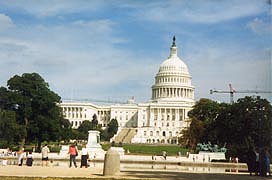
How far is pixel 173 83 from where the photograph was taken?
620 ft

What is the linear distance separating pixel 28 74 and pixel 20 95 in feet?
11.6

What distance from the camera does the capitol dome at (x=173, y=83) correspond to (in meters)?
190

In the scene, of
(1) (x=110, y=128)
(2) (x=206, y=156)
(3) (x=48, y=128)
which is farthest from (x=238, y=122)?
(1) (x=110, y=128)

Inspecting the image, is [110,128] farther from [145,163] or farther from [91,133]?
[145,163]

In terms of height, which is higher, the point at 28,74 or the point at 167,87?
the point at 167,87

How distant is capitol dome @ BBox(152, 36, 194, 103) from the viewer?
18988 centimetres

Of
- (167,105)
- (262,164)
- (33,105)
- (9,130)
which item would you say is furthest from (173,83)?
(262,164)

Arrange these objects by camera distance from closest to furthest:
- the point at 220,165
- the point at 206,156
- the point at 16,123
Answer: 1. the point at 220,165
2. the point at 206,156
3. the point at 16,123

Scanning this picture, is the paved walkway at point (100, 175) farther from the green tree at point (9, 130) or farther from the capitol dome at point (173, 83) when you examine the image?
the capitol dome at point (173, 83)

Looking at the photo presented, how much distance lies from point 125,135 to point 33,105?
385 ft

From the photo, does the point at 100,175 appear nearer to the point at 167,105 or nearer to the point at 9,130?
the point at 9,130

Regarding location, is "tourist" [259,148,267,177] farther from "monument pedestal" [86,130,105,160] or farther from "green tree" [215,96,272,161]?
"monument pedestal" [86,130,105,160]

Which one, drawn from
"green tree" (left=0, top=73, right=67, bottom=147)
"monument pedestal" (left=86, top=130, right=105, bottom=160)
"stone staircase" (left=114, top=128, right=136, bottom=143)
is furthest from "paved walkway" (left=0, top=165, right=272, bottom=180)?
"stone staircase" (left=114, top=128, right=136, bottom=143)

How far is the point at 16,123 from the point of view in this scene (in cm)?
6462
